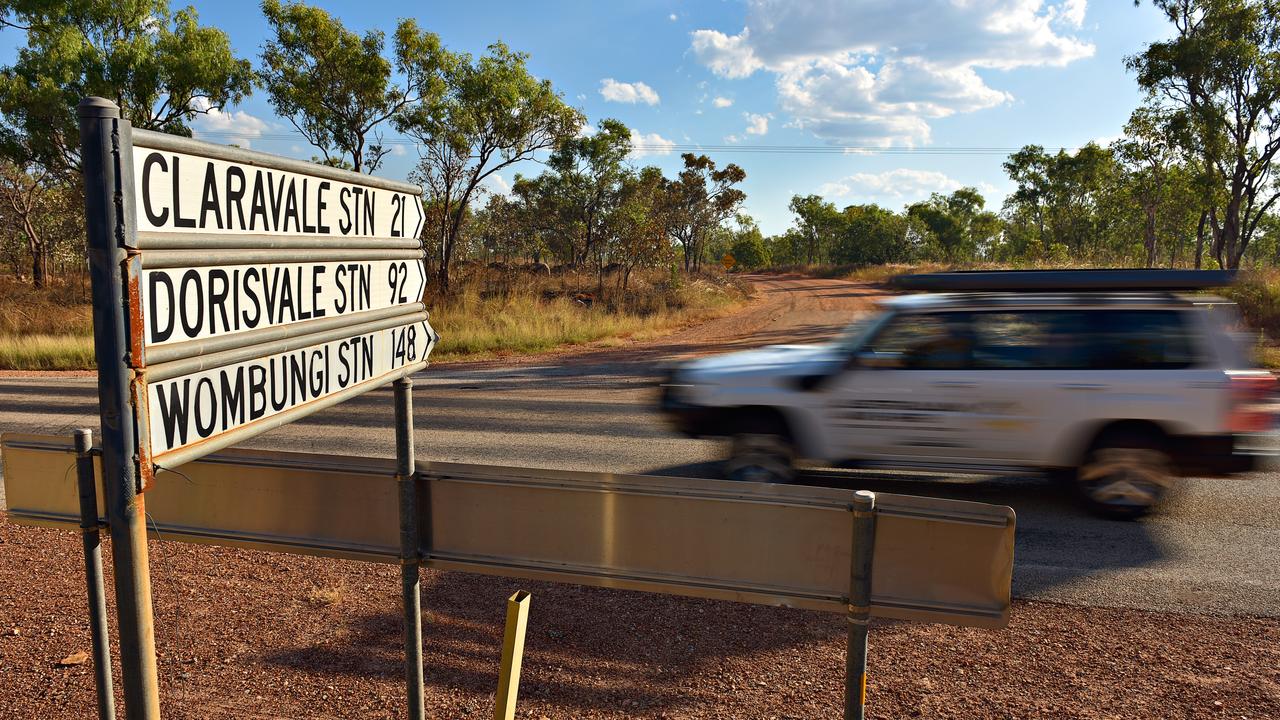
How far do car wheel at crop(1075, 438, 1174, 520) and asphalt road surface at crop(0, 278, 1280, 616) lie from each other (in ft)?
0.40

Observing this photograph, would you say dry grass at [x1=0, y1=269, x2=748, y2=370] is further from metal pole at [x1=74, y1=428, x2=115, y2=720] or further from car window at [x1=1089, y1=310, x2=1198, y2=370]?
metal pole at [x1=74, y1=428, x2=115, y2=720]

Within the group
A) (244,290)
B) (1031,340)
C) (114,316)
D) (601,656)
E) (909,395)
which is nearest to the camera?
(114,316)

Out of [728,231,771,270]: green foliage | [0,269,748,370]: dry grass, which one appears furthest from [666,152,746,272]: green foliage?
[728,231,771,270]: green foliage

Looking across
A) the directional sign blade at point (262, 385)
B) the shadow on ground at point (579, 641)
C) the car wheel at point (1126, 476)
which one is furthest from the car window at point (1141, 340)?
the directional sign blade at point (262, 385)

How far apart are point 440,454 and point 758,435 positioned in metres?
3.66

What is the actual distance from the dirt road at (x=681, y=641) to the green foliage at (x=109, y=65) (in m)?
24.5

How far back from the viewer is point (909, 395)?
6832 millimetres

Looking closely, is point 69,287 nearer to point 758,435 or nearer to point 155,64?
point 155,64

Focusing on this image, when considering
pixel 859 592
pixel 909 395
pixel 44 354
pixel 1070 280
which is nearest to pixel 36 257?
pixel 44 354

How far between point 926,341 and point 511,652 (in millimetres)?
5291

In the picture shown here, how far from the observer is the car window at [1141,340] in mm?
6547

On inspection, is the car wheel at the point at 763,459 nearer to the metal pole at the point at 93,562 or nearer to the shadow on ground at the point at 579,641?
the shadow on ground at the point at 579,641

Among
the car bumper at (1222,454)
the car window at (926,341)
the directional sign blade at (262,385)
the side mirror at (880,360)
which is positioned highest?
the directional sign blade at (262,385)

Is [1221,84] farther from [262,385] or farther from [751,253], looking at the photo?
[751,253]
